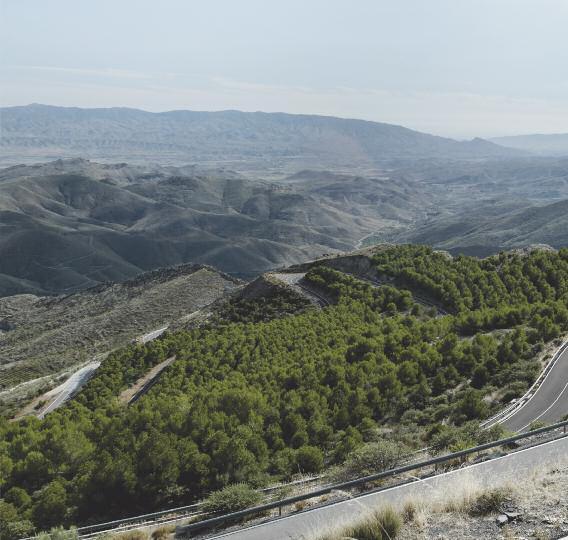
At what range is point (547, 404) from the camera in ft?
79.7

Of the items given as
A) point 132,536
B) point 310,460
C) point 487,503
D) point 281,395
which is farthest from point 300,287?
point 487,503

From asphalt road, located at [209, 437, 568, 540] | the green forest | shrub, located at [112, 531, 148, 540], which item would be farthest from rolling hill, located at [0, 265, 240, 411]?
asphalt road, located at [209, 437, 568, 540]

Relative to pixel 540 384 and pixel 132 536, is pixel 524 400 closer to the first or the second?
pixel 540 384

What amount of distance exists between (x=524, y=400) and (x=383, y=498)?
57.0ft

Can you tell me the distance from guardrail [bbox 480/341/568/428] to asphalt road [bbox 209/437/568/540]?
394 inches

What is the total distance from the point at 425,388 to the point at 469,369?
13.3 feet

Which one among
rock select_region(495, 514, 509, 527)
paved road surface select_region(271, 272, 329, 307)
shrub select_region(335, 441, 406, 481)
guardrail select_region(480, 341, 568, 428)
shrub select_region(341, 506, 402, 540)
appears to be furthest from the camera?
paved road surface select_region(271, 272, 329, 307)

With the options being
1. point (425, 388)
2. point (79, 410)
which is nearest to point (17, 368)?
point (79, 410)

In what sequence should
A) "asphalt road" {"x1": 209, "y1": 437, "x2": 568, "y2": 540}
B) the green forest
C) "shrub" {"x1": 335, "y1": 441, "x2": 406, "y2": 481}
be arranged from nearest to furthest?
"asphalt road" {"x1": 209, "y1": 437, "x2": 568, "y2": 540}, "shrub" {"x1": 335, "y1": 441, "x2": 406, "y2": 481}, the green forest

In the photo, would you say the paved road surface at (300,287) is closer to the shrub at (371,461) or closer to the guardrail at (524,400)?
the guardrail at (524,400)

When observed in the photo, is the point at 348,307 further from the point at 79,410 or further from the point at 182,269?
the point at 182,269

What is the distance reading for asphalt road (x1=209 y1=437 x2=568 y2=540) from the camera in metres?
9.67

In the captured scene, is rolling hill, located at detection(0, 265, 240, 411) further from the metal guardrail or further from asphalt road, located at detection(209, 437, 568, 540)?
asphalt road, located at detection(209, 437, 568, 540)

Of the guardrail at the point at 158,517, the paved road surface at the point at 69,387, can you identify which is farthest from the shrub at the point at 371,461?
the paved road surface at the point at 69,387
